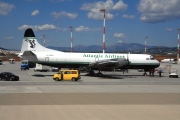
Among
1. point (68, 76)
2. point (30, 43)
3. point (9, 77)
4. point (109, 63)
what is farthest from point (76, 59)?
point (9, 77)

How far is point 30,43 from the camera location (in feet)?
172

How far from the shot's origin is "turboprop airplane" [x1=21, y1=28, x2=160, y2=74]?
163 ft

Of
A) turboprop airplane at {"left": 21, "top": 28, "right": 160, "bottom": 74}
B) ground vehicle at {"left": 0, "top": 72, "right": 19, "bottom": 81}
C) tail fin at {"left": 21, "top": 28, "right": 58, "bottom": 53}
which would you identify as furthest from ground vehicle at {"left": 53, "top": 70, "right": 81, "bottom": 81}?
tail fin at {"left": 21, "top": 28, "right": 58, "bottom": 53}

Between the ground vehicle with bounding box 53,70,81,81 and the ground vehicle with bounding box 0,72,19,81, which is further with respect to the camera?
the ground vehicle with bounding box 53,70,81,81

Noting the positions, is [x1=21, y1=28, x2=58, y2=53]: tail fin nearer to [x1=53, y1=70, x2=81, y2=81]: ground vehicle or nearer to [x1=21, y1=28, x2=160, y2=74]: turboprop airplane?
[x1=21, y1=28, x2=160, y2=74]: turboprop airplane

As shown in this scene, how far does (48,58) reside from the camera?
50.0 meters

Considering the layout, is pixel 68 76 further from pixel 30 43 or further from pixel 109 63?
pixel 30 43

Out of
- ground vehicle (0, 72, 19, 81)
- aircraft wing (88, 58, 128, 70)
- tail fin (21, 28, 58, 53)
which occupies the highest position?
tail fin (21, 28, 58, 53)

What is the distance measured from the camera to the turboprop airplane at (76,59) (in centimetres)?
4975

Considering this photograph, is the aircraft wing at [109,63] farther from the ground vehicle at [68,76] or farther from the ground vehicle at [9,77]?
the ground vehicle at [9,77]

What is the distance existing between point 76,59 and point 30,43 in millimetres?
9715

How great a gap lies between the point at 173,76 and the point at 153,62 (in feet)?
16.0

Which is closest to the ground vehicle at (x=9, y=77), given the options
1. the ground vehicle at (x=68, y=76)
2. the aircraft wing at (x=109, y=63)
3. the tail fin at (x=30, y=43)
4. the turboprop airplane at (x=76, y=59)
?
the ground vehicle at (x=68, y=76)
